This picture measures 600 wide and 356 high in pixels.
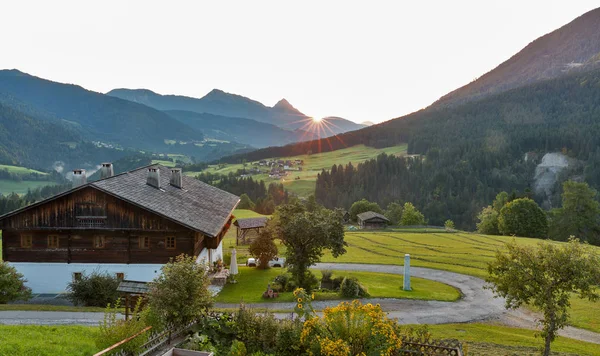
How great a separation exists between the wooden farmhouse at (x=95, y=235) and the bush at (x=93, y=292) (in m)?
3.12

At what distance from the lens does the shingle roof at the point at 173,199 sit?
31656 mm

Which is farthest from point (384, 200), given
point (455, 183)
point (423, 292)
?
point (423, 292)

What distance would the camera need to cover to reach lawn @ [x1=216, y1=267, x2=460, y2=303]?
31.8 meters

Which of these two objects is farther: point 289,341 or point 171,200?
point 171,200

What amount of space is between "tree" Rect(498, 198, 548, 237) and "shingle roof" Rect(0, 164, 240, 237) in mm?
77165

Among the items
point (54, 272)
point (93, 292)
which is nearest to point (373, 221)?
point (54, 272)

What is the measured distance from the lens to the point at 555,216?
105938 millimetres

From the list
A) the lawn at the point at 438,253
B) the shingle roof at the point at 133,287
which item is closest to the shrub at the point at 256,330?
the shingle roof at the point at 133,287

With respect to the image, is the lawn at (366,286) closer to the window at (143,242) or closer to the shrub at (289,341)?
the window at (143,242)

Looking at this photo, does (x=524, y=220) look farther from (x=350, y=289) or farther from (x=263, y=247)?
(x=350, y=289)

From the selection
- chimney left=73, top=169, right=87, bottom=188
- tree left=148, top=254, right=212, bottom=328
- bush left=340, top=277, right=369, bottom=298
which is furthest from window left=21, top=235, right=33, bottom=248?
bush left=340, top=277, right=369, bottom=298

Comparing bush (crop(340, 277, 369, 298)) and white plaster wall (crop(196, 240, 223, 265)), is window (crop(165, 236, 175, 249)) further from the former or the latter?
bush (crop(340, 277, 369, 298))

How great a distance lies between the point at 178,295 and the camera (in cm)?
1678

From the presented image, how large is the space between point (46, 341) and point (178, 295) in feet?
16.7
